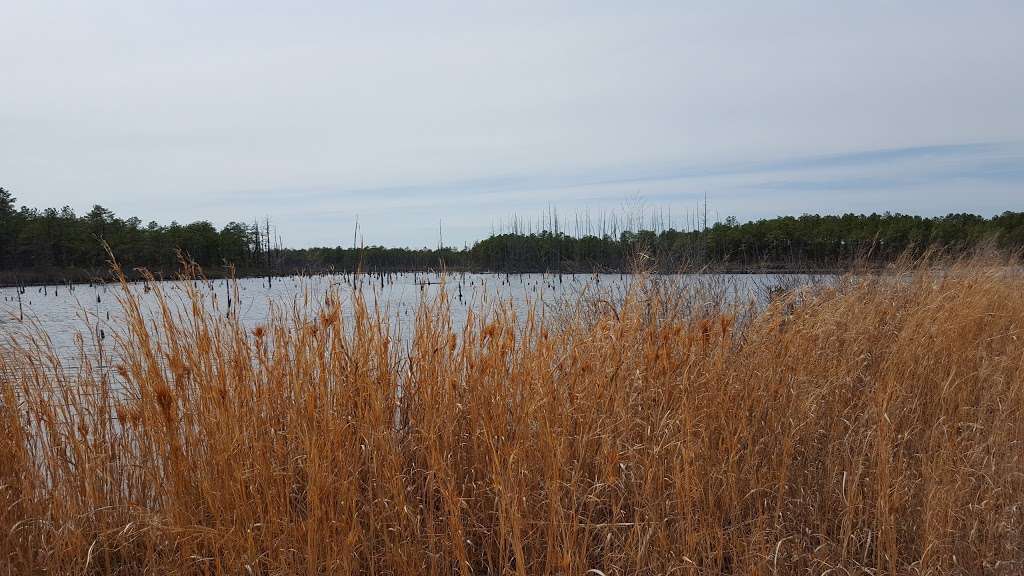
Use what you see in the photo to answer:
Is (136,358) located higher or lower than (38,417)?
higher

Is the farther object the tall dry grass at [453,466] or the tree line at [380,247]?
the tree line at [380,247]

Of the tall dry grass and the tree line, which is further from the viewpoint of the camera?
the tree line

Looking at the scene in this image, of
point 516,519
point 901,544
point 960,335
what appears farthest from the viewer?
point 960,335

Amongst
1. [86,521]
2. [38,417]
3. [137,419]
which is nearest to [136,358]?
[137,419]

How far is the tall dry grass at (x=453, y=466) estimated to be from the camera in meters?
2.53

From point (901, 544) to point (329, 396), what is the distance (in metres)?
2.66

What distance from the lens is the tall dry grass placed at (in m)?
2.53

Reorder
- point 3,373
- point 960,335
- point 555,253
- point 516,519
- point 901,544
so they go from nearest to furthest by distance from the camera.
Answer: point 516,519 → point 901,544 → point 3,373 → point 960,335 → point 555,253

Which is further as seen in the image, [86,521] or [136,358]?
[136,358]

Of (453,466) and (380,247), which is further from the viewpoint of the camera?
(380,247)

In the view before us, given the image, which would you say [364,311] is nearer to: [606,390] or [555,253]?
[606,390]

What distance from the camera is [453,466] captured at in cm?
309

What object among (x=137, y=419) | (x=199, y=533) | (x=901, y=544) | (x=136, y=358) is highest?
(x=136, y=358)

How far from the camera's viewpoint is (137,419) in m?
2.95
